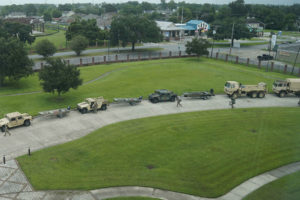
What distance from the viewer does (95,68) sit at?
188 feet

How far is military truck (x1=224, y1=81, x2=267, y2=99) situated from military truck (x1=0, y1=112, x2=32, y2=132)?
26.0 meters

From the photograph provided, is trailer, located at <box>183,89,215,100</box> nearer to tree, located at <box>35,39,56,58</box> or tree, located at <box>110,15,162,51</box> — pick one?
tree, located at <box>35,39,56,58</box>

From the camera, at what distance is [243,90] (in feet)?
132

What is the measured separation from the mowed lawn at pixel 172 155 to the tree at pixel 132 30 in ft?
162

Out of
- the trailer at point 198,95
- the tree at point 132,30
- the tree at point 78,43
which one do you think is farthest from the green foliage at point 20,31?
the trailer at point 198,95

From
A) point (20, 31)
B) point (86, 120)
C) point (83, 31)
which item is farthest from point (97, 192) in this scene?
point (20, 31)

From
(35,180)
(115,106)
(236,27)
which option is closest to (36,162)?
(35,180)

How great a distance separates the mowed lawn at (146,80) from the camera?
122ft

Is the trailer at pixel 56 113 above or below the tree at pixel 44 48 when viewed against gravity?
below

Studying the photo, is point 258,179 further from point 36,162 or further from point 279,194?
point 36,162

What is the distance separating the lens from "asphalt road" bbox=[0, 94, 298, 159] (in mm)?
26000

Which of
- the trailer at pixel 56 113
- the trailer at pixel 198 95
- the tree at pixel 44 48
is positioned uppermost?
the tree at pixel 44 48

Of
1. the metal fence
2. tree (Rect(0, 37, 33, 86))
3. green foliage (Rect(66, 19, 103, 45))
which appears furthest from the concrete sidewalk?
green foliage (Rect(66, 19, 103, 45))

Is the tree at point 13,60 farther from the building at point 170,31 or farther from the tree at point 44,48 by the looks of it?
the building at point 170,31
